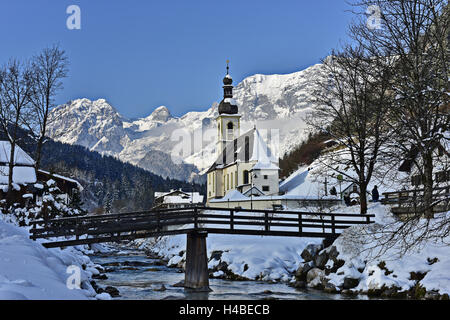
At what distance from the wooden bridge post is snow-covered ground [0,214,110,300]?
6.17 m

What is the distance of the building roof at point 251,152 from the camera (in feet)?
240

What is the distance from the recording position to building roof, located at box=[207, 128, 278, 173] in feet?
240

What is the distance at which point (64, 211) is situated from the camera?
35.3 meters

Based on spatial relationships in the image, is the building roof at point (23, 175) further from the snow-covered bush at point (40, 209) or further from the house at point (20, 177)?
the snow-covered bush at point (40, 209)

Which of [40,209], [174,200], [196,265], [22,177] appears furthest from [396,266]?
[174,200]

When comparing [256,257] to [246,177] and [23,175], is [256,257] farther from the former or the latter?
[246,177]

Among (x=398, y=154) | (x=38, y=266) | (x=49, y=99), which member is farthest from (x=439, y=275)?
(x=49, y=99)

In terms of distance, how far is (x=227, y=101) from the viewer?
101 metres

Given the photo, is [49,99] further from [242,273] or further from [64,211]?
[242,273]

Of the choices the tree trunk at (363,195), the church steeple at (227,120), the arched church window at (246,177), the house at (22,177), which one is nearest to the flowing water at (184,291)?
the tree trunk at (363,195)

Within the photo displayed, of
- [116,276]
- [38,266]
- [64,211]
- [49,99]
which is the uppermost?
[49,99]

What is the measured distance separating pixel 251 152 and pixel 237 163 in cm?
307

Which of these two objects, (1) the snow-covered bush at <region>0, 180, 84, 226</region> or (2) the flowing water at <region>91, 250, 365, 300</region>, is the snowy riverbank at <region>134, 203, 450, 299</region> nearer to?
(2) the flowing water at <region>91, 250, 365, 300</region>
